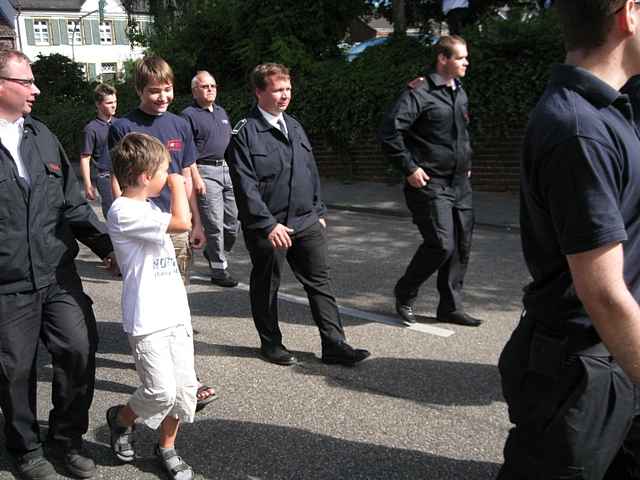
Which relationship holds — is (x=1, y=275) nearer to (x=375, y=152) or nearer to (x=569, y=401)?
(x=569, y=401)

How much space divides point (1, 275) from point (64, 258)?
30cm

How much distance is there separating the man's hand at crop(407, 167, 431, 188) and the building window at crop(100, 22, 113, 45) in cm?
6410

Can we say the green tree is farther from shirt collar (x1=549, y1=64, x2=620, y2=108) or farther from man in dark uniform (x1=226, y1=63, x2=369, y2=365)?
shirt collar (x1=549, y1=64, x2=620, y2=108)

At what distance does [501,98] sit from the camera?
1156 centimetres

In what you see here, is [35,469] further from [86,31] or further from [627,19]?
[86,31]

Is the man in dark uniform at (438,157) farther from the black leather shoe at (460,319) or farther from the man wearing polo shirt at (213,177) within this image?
the man wearing polo shirt at (213,177)

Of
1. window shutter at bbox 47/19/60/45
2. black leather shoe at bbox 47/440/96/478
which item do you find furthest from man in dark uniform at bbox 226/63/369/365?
window shutter at bbox 47/19/60/45

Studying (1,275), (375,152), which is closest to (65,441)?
(1,275)

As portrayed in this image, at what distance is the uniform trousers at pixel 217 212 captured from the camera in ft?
22.1

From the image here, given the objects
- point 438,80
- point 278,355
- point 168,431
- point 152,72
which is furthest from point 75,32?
point 168,431

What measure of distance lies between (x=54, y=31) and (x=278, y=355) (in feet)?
215

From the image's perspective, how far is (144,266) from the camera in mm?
3119

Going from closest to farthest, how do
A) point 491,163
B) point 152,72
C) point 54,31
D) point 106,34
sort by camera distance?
point 152,72, point 491,163, point 54,31, point 106,34

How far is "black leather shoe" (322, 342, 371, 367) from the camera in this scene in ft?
14.6
